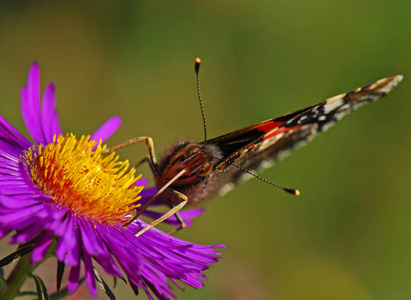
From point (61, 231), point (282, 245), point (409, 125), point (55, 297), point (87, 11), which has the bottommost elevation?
point (282, 245)

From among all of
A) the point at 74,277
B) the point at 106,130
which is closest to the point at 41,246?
the point at 74,277

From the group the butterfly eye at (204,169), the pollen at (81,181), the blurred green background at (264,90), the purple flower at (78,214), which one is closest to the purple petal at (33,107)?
the purple flower at (78,214)

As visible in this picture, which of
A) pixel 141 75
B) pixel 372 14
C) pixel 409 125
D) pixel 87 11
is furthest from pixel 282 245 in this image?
pixel 87 11

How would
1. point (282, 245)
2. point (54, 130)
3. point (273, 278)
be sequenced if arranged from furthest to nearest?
point (282, 245)
point (273, 278)
point (54, 130)

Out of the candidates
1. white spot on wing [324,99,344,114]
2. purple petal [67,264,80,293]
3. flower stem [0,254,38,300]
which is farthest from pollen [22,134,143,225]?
white spot on wing [324,99,344,114]

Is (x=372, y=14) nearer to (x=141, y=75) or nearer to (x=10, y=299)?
(x=141, y=75)

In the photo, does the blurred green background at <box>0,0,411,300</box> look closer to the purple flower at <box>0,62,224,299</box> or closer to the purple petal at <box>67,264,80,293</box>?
the purple flower at <box>0,62,224,299</box>
